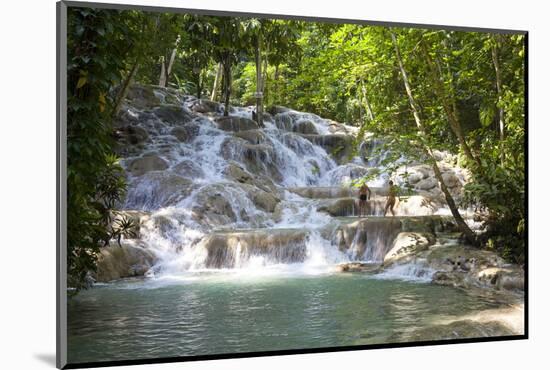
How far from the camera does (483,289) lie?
5.82m

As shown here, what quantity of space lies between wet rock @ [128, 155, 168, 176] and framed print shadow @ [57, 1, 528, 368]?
1 cm

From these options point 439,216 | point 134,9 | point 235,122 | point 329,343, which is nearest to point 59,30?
point 134,9

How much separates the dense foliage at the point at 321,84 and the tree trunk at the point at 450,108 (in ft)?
0.03

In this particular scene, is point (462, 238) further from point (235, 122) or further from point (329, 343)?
point (235, 122)

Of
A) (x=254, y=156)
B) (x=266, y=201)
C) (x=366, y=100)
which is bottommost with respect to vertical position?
(x=266, y=201)

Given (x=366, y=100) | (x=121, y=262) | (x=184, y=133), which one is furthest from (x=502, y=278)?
(x=121, y=262)

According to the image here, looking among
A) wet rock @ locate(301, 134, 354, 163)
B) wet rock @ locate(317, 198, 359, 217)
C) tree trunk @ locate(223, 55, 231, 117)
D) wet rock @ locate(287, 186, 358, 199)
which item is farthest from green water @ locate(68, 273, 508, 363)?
tree trunk @ locate(223, 55, 231, 117)

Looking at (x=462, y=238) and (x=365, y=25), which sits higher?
(x=365, y=25)

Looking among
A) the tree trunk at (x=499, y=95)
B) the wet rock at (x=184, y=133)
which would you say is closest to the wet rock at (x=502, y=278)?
the tree trunk at (x=499, y=95)

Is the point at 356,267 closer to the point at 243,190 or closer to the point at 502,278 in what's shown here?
the point at 243,190

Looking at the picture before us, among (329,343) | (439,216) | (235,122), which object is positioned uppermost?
(235,122)

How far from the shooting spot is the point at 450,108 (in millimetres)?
6266

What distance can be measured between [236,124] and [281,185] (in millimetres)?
599

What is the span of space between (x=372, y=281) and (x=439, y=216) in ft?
2.73
